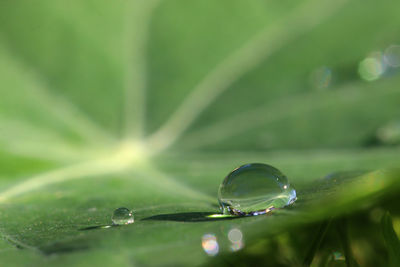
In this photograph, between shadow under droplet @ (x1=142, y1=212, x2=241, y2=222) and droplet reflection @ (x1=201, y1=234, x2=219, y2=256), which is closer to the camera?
droplet reflection @ (x1=201, y1=234, x2=219, y2=256)

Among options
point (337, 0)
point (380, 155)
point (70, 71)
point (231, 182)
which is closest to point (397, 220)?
point (380, 155)

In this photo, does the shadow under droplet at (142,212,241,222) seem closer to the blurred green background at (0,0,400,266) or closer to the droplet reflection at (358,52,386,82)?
the blurred green background at (0,0,400,266)

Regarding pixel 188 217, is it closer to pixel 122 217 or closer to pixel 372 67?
pixel 122 217

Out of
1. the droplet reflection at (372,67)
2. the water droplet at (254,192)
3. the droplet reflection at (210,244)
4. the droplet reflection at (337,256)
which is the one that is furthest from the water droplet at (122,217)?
the droplet reflection at (372,67)

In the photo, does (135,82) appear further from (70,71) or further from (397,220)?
(397,220)

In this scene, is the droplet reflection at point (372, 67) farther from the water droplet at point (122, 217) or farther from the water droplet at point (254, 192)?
the water droplet at point (122, 217)

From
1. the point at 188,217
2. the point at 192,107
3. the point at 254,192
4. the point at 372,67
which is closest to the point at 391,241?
the point at 254,192

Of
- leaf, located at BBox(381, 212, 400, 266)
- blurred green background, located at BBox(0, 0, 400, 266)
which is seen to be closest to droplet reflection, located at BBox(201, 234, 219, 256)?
blurred green background, located at BBox(0, 0, 400, 266)
